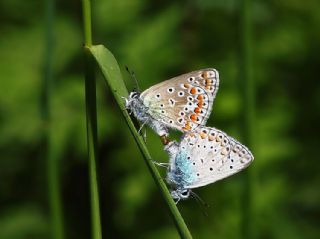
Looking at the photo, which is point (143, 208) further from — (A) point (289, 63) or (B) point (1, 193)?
(A) point (289, 63)

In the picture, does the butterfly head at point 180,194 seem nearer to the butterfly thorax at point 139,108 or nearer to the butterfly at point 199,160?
the butterfly at point 199,160

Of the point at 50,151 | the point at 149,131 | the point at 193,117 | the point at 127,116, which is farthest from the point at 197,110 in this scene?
the point at 149,131

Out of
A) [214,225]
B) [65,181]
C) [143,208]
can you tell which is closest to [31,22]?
[65,181]

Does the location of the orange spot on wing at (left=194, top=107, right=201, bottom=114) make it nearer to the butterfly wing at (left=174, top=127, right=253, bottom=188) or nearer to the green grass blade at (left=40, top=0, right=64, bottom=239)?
the butterfly wing at (left=174, top=127, right=253, bottom=188)

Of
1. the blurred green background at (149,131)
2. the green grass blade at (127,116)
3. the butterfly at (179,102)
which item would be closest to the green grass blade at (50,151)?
the butterfly at (179,102)

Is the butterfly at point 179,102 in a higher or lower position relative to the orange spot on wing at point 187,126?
higher

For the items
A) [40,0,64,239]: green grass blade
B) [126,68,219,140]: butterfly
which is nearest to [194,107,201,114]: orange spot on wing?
[126,68,219,140]: butterfly

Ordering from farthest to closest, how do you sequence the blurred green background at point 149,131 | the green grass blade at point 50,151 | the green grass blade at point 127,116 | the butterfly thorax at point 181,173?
the blurred green background at point 149,131
the butterfly thorax at point 181,173
the green grass blade at point 50,151
the green grass blade at point 127,116
